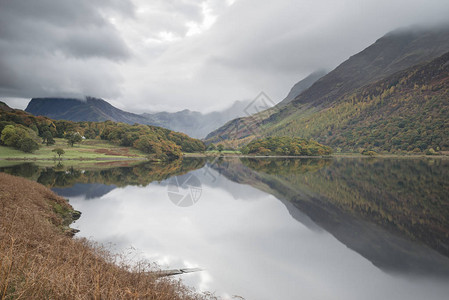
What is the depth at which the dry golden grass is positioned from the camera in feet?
15.9

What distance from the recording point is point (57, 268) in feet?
19.4

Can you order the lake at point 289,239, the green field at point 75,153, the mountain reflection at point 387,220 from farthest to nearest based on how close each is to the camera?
the green field at point 75,153
the mountain reflection at point 387,220
the lake at point 289,239

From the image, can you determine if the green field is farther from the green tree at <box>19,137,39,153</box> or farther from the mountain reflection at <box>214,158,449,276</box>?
the mountain reflection at <box>214,158,449,276</box>

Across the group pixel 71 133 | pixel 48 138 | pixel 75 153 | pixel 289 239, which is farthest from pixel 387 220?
pixel 71 133

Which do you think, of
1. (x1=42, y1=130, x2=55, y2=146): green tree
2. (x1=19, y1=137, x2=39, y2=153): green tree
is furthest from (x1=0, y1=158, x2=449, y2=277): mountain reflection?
(x1=42, y1=130, x2=55, y2=146): green tree

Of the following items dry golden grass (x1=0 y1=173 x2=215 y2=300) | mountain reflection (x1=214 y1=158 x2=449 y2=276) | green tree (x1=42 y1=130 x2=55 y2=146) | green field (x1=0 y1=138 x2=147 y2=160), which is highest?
green tree (x1=42 y1=130 x2=55 y2=146)

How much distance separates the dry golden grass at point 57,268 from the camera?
4.84m

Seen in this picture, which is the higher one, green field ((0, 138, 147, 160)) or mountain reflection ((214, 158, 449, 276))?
green field ((0, 138, 147, 160))

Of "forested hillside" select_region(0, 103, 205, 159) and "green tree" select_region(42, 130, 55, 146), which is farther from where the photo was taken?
"green tree" select_region(42, 130, 55, 146)

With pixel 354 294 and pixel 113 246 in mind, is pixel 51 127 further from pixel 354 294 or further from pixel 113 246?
pixel 354 294

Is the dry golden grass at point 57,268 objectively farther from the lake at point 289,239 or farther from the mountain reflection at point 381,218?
the mountain reflection at point 381,218

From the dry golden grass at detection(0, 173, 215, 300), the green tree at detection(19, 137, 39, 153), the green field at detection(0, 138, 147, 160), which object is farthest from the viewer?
the green tree at detection(19, 137, 39, 153)

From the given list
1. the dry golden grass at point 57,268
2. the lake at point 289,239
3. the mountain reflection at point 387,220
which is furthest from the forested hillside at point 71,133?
the mountain reflection at point 387,220

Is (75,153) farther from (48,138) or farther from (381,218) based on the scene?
(381,218)
